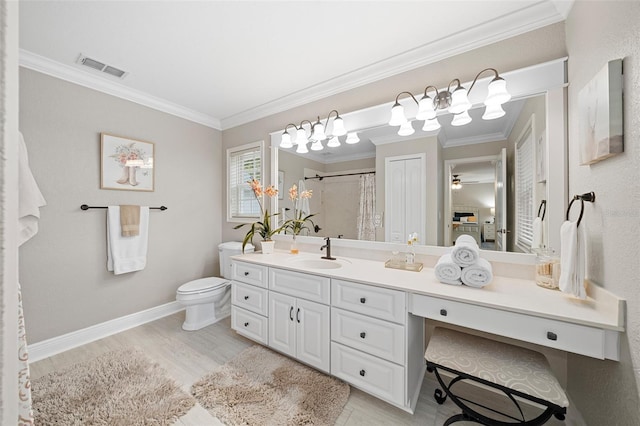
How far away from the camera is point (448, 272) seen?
142 centimetres

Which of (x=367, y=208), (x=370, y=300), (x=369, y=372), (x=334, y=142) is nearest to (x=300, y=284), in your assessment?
(x=370, y=300)

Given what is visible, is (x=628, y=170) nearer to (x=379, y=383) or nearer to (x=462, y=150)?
(x=462, y=150)

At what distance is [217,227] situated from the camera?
3271 millimetres

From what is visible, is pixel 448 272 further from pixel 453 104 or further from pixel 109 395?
pixel 109 395

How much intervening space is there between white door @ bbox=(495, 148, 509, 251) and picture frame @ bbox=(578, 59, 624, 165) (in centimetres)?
45

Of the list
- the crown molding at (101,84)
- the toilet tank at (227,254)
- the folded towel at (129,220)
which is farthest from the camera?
the toilet tank at (227,254)

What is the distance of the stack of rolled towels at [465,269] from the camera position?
133 cm

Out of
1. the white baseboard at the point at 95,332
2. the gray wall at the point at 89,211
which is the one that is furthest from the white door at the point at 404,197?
the white baseboard at the point at 95,332

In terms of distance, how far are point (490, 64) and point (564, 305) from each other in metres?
1.52

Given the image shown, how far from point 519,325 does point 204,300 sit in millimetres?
2496

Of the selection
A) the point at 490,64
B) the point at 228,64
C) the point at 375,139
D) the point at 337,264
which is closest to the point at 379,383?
the point at 337,264

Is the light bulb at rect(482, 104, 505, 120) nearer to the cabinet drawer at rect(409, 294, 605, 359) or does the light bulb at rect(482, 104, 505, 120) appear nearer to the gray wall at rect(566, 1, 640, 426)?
the gray wall at rect(566, 1, 640, 426)

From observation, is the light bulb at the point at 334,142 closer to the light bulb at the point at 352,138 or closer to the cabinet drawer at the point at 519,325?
the light bulb at the point at 352,138

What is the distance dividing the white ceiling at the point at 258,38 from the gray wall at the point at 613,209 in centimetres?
49
